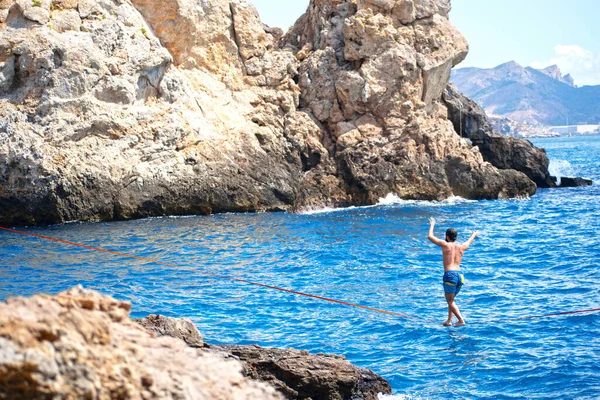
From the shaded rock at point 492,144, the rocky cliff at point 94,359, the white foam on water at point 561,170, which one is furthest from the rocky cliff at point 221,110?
the rocky cliff at point 94,359

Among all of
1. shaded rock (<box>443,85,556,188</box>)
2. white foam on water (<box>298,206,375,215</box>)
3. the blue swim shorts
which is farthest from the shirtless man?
shaded rock (<box>443,85,556,188</box>)

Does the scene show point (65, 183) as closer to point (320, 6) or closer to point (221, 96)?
point (221, 96)

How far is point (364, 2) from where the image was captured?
3073 cm

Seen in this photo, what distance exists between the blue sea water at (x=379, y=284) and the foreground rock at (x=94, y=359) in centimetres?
502

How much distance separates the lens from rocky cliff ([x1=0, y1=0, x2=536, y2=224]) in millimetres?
23625

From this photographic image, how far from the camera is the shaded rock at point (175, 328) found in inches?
320

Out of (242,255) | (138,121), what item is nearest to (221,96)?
(138,121)

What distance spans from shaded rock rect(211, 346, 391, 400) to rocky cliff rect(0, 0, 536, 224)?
1693 cm

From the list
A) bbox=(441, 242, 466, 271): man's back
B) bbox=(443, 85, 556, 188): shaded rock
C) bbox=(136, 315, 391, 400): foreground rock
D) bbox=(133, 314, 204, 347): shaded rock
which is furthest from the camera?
bbox=(443, 85, 556, 188): shaded rock

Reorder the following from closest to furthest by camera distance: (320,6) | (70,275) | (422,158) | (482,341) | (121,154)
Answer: (482,341)
(70,275)
(121,154)
(422,158)
(320,6)

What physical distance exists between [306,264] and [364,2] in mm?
17222

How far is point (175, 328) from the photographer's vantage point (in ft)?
27.0

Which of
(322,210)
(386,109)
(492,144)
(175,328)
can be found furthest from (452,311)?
(492,144)

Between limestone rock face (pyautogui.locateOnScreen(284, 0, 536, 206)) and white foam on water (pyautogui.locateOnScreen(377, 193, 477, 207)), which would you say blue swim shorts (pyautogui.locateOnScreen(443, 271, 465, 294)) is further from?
white foam on water (pyautogui.locateOnScreen(377, 193, 477, 207))
